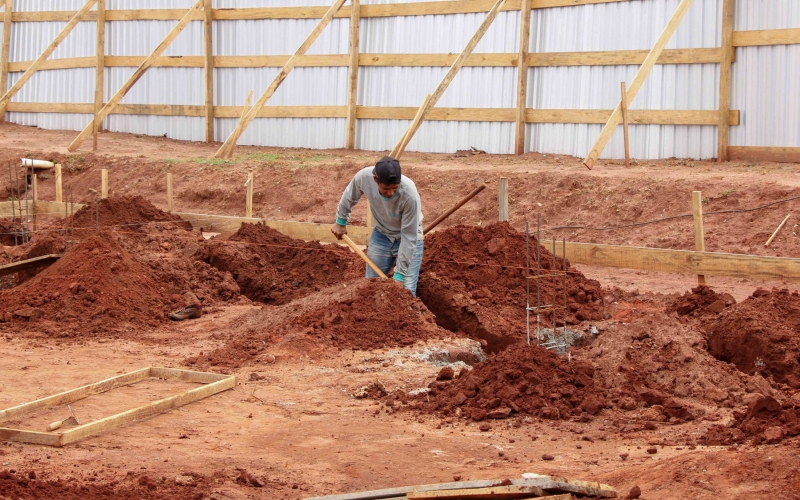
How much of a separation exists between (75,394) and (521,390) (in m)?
3.07

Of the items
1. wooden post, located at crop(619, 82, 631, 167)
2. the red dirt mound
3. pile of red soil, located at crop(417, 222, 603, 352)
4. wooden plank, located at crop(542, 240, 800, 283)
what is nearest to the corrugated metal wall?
wooden post, located at crop(619, 82, 631, 167)

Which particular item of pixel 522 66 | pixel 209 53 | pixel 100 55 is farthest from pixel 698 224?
pixel 100 55

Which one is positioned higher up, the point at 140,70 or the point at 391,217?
the point at 140,70

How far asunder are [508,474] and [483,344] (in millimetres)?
3613

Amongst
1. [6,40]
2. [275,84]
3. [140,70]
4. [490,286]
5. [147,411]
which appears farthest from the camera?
[6,40]

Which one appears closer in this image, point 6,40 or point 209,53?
point 209,53

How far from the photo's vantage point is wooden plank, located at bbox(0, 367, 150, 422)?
6.27 metres

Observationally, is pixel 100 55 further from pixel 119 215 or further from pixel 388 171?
pixel 388 171

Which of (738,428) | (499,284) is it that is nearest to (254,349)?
(499,284)

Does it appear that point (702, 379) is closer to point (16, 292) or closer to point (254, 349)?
point (254, 349)

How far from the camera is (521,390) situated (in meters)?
6.50

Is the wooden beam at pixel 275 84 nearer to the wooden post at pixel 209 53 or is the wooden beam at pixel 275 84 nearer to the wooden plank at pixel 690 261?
Answer: the wooden post at pixel 209 53

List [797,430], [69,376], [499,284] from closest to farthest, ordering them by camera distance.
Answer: [797,430] < [69,376] < [499,284]

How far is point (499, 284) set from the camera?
9.72 m
